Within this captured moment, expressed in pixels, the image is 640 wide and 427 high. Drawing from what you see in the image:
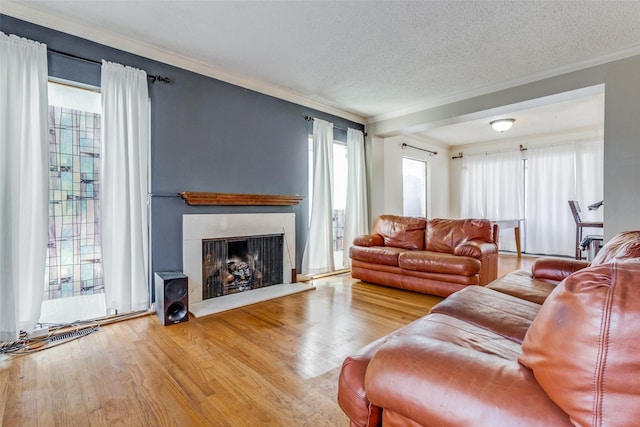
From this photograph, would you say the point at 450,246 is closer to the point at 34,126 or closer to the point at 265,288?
the point at 265,288

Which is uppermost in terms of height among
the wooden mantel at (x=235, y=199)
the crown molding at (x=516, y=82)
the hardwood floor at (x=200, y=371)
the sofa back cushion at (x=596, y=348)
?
the crown molding at (x=516, y=82)

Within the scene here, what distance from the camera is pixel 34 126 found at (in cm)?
228

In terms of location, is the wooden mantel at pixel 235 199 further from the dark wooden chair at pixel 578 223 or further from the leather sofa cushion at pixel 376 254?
the dark wooden chair at pixel 578 223

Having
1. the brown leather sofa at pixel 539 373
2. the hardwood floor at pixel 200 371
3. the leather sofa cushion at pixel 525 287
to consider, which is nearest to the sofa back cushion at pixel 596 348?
the brown leather sofa at pixel 539 373

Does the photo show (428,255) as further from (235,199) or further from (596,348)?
(596,348)

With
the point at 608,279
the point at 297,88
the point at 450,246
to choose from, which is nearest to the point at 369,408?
the point at 608,279

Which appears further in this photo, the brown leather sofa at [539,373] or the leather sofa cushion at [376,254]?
the leather sofa cushion at [376,254]

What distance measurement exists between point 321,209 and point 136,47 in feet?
9.00

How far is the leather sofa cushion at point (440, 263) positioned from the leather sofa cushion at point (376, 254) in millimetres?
108

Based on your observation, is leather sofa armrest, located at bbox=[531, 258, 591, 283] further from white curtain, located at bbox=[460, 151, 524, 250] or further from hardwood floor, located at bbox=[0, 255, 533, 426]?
white curtain, located at bbox=[460, 151, 524, 250]

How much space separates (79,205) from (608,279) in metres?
3.39

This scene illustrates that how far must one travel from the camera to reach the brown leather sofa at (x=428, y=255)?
3.28 m

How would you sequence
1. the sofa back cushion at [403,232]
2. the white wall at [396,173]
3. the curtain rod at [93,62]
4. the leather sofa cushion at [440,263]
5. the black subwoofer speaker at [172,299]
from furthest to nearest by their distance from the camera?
the white wall at [396,173] → the sofa back cushion at [403,232] → the leather sofa cushion at [440,263] → the black subwoofer speaker at [172,299] → the curtain rod at [93,62]

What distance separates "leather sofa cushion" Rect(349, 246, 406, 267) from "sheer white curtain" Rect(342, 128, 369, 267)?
66 cm
